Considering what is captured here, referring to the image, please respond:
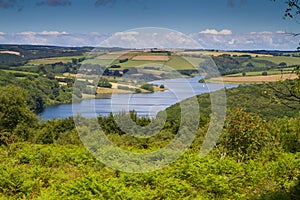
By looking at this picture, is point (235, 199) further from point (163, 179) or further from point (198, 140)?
point (198, 140)

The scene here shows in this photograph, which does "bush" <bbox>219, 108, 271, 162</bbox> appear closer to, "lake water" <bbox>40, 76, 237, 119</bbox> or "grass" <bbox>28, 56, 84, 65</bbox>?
"lake water" <bbox>40, 76, 237, 119</bbox>

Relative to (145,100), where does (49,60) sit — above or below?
above

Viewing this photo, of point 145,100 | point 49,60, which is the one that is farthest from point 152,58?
point 49,60

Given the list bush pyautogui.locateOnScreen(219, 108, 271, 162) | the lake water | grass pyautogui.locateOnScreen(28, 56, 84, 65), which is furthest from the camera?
grass pyautogui.locateOnScreen(28, 56, 84, 65)

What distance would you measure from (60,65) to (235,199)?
13530 centimetres

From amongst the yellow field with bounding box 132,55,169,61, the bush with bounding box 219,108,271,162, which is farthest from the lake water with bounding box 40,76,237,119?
the bush with bounding box 219,108,271,162

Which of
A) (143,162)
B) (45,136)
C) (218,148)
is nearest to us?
(143,162)

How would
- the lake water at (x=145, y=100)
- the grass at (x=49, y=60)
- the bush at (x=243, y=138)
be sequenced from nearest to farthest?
the bush at (x=243, y=138), the lake water at (x=145, y=100), the grass at (x=49, y=60)

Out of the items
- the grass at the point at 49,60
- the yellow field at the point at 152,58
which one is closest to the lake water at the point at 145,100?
the yellow field at the point at 152,58

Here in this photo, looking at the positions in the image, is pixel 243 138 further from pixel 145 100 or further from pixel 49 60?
pixel 49 60

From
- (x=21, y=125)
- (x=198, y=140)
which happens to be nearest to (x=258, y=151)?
(x=198, y=140)

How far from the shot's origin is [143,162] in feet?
39.4

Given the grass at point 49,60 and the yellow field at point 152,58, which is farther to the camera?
the grass at point 49,60

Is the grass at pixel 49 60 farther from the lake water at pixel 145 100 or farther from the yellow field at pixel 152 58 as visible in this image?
the yellow field at pixel 152 58
